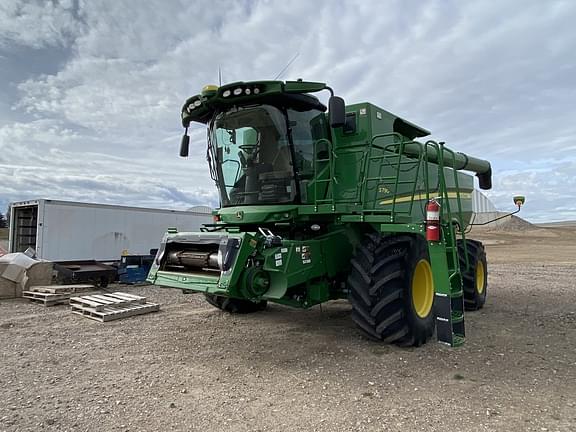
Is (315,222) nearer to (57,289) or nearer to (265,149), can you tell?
(265,149)

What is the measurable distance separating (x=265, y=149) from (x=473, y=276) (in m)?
4.62

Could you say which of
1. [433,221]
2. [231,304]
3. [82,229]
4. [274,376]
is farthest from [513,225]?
[274,376]

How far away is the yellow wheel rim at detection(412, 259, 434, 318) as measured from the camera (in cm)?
569

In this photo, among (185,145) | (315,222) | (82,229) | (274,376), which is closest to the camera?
(274,376)

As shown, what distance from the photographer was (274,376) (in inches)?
171

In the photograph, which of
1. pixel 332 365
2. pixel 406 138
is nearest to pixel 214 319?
pixel 332 365

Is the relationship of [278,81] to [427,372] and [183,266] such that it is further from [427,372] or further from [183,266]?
[427,372]

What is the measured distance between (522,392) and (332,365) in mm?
1782

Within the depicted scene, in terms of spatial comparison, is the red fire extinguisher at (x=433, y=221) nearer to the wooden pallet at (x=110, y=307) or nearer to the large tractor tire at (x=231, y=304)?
the large tractor tire at (x=231, y=304)

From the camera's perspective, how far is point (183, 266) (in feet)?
17.6

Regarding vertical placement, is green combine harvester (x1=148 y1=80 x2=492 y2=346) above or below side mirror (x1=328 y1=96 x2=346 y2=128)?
below

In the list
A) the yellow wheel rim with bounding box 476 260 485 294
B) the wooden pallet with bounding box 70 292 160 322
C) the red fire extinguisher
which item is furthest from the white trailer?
the red fire extinguisher

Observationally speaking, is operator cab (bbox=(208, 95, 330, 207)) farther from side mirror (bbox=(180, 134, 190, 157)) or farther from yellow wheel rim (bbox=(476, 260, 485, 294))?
yellow wheel rim (bbox=(476, 260, 485, 294))

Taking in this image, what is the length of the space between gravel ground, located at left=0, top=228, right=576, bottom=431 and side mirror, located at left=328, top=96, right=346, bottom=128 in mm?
2633
